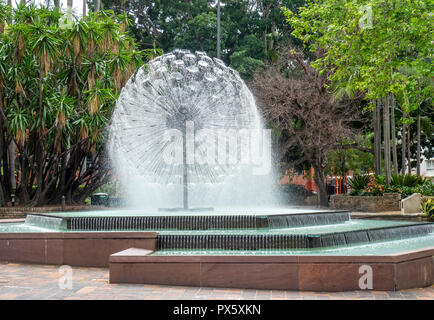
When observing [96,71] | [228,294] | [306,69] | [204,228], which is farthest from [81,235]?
[306,69]

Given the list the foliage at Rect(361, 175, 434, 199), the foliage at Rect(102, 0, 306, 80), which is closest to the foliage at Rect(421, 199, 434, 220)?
the foliage at Rect(361, 175, 434, 199)

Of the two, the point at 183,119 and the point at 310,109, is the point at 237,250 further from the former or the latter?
the point at 310,109

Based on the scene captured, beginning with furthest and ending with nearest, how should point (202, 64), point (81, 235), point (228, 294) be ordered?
1. point (202, 64)
2. point (81, 235)
3. point (228, 294)

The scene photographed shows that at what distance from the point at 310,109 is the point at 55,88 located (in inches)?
432

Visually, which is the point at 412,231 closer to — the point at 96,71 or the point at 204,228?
the point at 204,228

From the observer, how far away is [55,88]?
19.7 m

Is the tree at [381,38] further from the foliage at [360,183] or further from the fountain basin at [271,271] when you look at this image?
the fountain basin at [271,271]

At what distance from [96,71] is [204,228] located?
1188 centimetres

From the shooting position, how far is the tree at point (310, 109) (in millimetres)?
22344

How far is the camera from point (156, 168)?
525 inches

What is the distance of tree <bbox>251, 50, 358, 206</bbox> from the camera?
880 inches

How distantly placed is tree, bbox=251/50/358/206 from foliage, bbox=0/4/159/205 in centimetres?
652
